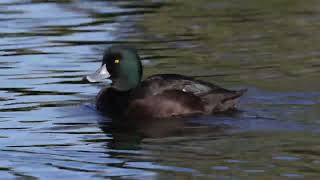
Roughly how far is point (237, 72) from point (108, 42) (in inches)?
127

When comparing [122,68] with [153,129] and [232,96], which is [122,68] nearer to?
[153,129]

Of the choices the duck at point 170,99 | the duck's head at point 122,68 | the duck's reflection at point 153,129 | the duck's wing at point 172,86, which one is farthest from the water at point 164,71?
the duck's head at point 122,68

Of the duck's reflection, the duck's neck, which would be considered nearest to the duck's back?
the duck's reflection

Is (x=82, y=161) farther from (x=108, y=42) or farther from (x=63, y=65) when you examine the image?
(x=108, y=42)

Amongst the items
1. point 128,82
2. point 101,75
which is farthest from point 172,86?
point 101,75

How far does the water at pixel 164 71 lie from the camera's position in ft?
38.9

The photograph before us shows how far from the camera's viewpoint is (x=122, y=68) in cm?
1484

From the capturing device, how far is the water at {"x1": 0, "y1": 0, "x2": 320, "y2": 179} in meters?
11.8

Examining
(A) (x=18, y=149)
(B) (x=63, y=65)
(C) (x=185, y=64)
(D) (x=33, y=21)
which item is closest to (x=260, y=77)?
(C) (x=185, y=64)

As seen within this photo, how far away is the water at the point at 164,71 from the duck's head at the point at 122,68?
462 mm

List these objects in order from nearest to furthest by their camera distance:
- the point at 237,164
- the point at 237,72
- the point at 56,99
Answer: the point at 237,164, the point at 56,99, the point at 237,72

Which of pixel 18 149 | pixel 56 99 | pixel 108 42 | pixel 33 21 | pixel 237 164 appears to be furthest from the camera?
pixel 33 21

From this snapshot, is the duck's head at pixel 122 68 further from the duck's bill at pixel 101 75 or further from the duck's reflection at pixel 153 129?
the duck's reflection at pixel 153 129

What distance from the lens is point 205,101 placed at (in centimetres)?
1445
